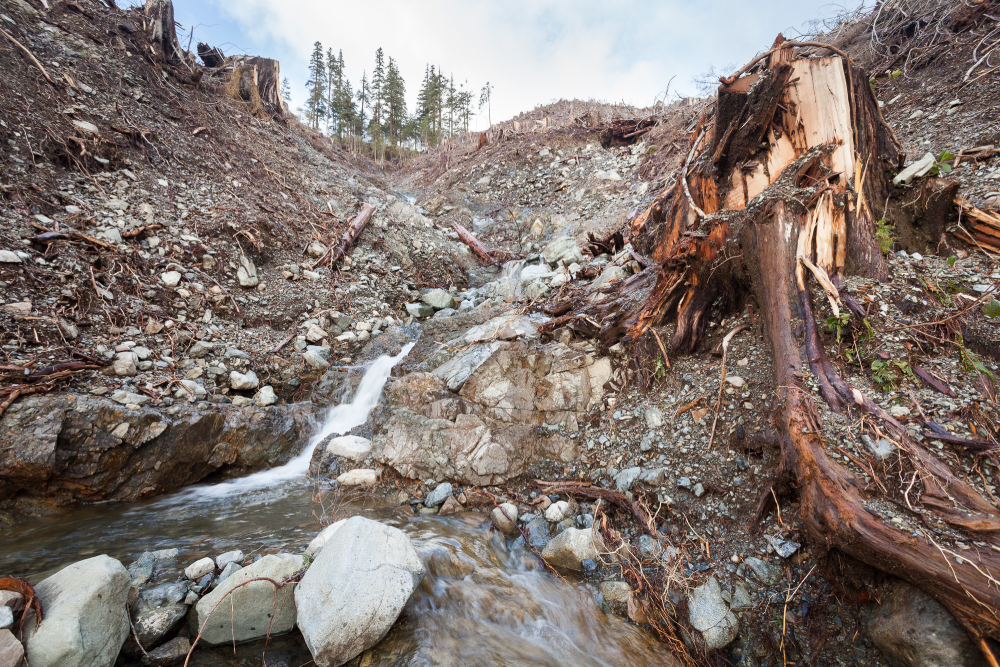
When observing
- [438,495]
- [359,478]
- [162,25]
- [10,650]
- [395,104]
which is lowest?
[438,495]

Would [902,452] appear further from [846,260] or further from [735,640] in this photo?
[846,260]

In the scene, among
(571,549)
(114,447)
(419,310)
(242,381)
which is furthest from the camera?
(419,310)

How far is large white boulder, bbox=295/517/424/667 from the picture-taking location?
2.12 m

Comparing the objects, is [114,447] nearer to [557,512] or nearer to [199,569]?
[199,569]

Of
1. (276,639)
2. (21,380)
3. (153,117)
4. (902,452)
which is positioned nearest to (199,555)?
(276,639)

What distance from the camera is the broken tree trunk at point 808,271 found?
5.71ft

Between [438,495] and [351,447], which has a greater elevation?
[351,447]

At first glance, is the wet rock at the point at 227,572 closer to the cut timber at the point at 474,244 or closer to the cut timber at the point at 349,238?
the cut timber at the point at 349,238

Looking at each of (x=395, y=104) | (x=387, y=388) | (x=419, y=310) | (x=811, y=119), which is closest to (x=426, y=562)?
(x=387, y=388)

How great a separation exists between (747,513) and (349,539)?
260 cm

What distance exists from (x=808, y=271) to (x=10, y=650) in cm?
497

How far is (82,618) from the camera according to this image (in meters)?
1.96

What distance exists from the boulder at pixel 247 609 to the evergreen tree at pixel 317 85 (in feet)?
109

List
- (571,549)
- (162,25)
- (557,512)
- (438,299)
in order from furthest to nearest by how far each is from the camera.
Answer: (162,25) → (438,299) → (557,512) → (571,549)
